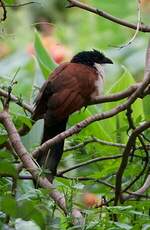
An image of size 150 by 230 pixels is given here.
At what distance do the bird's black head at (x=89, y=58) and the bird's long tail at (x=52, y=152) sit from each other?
323 mm

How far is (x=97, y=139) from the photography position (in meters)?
1.88

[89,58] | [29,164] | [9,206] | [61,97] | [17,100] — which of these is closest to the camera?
[9,206]

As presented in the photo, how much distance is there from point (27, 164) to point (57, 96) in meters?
0.61

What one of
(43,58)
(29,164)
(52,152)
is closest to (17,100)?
(52,152)

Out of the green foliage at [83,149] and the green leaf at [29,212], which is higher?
the green foliage at [83,149]

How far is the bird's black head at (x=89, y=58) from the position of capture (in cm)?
223

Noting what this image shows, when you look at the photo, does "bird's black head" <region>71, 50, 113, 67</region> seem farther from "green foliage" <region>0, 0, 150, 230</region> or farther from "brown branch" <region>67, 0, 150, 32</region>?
"brown branch" <region>67, 0, 150, 32</region>

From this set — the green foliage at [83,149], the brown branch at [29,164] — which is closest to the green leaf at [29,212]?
the green foliage at [83,149]

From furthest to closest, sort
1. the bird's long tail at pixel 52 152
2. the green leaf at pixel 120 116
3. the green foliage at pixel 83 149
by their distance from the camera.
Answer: the green leaf at pixel 120 116
the bird's long tail at pixel 52 152
the green foliage at pixel 83 149

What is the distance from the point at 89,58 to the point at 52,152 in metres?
0.55

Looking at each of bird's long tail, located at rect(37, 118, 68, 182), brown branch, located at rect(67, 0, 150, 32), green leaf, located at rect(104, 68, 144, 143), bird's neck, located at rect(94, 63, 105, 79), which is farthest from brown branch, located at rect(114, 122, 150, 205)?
bird's neck, located at rect(94, 63, 105, 79)

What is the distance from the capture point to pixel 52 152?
1.78m

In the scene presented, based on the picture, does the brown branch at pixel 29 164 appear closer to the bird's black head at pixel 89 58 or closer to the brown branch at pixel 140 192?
the brown branch at pixel 140 192

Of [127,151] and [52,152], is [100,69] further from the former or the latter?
[127,151]
